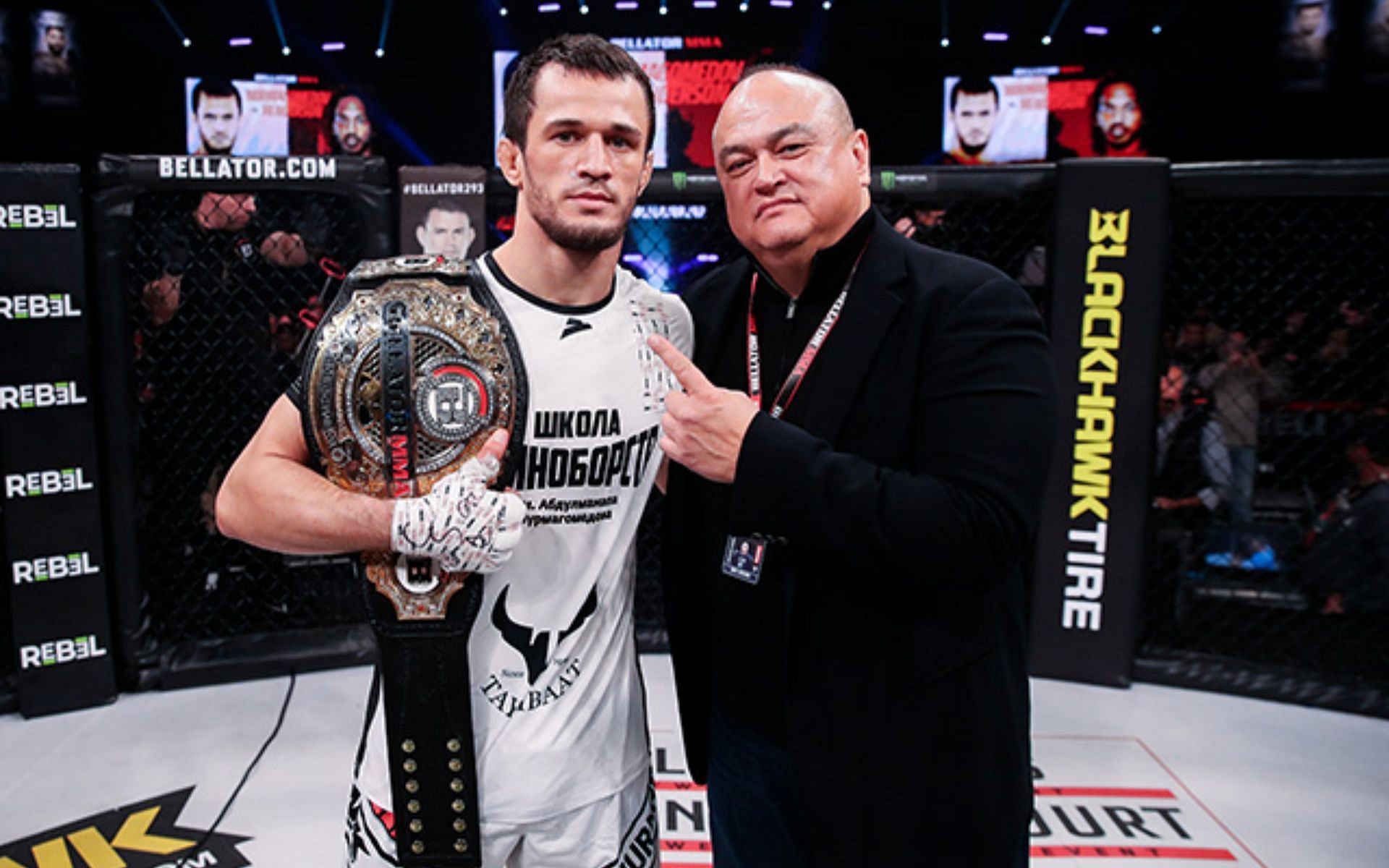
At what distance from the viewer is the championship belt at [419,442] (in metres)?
1.21

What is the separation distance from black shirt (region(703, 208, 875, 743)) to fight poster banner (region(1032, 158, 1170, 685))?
222 centimetres

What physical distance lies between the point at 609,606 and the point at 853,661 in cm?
40

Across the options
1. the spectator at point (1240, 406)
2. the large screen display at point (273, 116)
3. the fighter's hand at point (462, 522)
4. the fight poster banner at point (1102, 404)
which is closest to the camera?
the fighter's hand at point (462, 522)

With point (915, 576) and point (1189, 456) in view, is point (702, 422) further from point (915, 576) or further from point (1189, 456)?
point (1189, 456)

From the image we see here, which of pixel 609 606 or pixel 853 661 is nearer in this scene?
pixel 853 661

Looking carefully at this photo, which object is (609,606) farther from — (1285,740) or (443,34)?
(443,34)

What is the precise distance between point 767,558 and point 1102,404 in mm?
2403

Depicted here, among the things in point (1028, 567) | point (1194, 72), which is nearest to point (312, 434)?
point (1028, 567)

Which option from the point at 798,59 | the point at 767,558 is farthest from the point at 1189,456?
the point at 798,59

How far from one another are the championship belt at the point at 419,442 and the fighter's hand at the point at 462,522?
0.18ft

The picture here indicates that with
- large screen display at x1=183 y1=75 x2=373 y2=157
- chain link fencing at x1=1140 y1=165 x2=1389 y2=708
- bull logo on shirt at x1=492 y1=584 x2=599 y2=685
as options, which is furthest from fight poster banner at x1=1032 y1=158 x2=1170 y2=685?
large screen display at x1=183 y1=75 x2=373 y2=157

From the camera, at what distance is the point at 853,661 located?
1333 mm

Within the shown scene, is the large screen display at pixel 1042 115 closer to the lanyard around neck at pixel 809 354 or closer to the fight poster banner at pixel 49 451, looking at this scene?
the fight poster banner at pixel 49 451

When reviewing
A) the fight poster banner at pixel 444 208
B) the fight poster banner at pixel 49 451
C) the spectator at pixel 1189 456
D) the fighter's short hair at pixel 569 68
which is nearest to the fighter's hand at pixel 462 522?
the fighter's short hair at pixel 569 68
